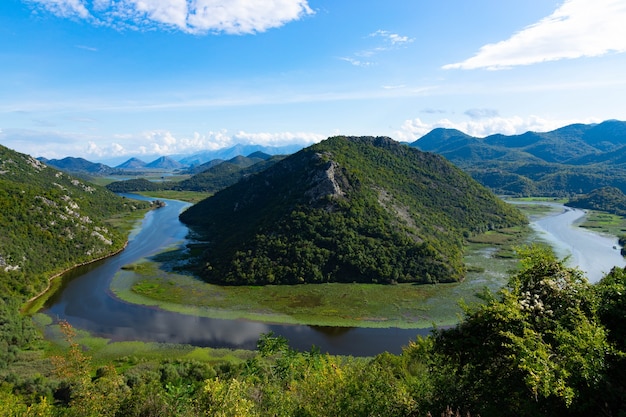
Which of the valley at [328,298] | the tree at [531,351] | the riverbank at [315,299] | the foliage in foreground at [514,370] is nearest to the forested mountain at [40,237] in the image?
the valley at [328,298]

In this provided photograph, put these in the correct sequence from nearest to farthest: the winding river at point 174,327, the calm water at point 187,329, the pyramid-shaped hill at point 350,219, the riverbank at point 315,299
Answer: the calm water at point 187,329, the winding river at point 174,327, the riverbank at point 315,299, the pyramid-shaped hill at point 350,219

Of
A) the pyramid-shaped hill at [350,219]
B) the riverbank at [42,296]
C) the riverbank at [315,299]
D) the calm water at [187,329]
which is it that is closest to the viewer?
the calm water at [187,329]

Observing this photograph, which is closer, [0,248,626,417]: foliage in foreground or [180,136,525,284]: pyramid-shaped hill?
[0,248,626,417]: foliage in foreground

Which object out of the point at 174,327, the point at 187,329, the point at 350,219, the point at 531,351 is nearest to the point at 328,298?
the point at 187,329

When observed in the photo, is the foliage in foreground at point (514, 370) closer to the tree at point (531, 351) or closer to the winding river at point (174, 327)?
the tree at point (531, 351)

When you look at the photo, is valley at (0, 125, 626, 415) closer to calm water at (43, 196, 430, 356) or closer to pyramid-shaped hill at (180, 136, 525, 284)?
calm water at (43, 196, 430, 356)

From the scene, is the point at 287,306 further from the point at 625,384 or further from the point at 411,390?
the point at 625,384

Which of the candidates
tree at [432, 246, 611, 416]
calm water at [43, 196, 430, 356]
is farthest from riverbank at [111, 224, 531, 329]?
tree at [432, 246, 611, 416]

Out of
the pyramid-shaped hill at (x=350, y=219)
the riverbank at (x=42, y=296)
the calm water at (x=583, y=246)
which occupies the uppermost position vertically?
the pyramid-shaped hill at (x=350, y=219)
